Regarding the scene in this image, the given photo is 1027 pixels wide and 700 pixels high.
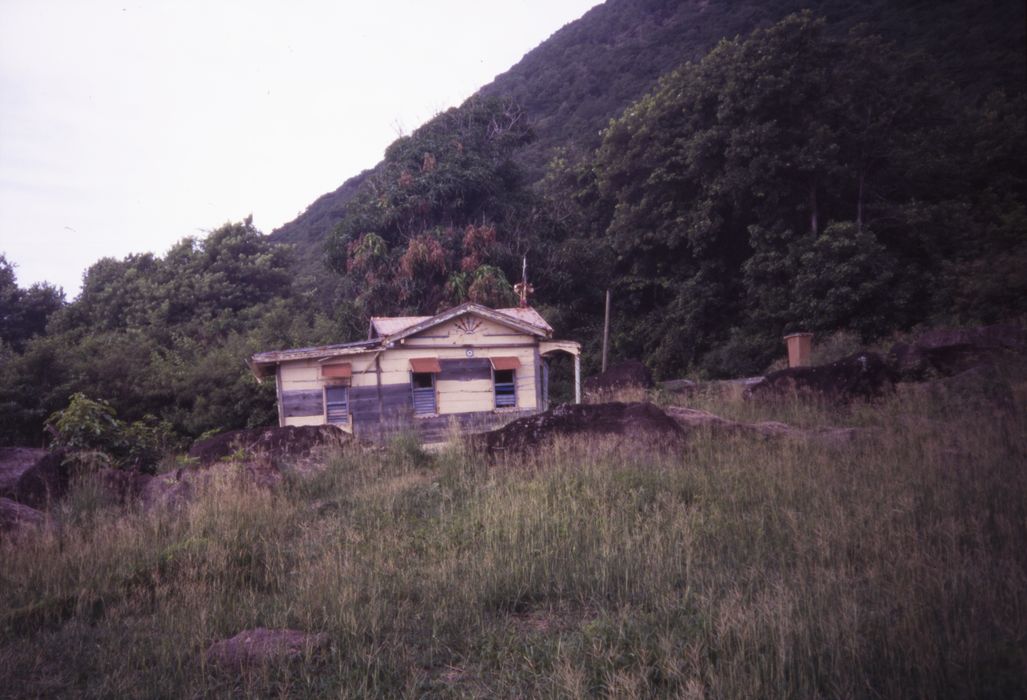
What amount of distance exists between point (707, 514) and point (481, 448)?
15.0 ft

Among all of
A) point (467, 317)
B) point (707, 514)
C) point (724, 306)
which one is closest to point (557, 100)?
point (724, 306)

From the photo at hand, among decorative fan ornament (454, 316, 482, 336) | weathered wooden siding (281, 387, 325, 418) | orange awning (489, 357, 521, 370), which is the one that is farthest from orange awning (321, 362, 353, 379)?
orange awning (489, 357, 521, 370)

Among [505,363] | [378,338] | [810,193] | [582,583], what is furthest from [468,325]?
[810,193]

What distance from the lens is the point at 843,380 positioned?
11.8 m

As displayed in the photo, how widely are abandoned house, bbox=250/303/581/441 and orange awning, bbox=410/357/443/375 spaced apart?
3cm

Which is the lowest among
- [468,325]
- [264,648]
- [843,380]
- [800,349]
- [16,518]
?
[264,648]

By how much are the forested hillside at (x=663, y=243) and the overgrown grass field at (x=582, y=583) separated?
14115mm

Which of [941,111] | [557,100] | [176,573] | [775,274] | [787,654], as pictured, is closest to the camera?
[787,654]

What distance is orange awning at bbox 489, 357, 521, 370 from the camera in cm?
1678

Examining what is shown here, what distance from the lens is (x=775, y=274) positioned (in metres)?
23.2

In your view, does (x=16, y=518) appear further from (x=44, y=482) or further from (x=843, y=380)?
(x=843, y=380)

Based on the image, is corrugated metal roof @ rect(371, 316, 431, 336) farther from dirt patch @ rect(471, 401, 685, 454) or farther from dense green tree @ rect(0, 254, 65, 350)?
dense green tree @ rect(0, 254, 65, 350)

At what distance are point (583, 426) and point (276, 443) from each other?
631 cm

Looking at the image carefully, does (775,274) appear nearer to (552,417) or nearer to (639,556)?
(552,417)
